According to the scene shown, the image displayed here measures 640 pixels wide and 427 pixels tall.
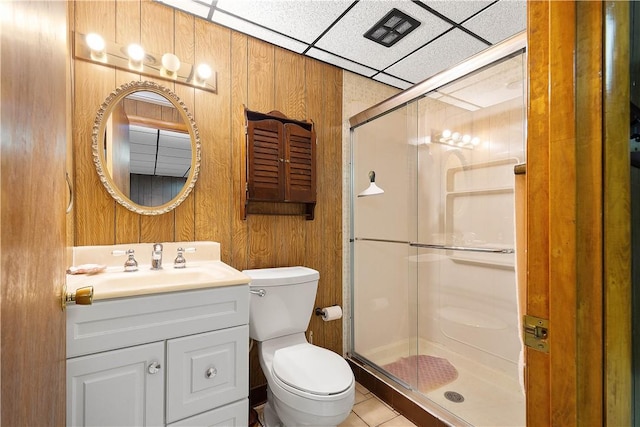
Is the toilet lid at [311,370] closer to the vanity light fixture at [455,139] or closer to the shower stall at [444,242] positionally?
the shower stall at [444,242]

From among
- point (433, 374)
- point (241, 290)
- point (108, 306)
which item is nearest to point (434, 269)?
point (433, 374)

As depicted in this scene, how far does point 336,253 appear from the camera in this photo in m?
2.25

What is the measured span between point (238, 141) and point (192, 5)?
2.46 ft

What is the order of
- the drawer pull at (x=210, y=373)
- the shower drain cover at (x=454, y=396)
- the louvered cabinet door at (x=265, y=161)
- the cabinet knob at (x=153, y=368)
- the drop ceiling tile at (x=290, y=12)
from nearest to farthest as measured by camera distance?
1. the cabinet knob at (x=153, y=368)
2. the drawer pull at (x=210, y=373)
3. the drop ceiling tile at (x=290, y=12)
4. the shower drain cover at (x=454, y=396)
5. the louvered cabinet door at (x=265, y=161)

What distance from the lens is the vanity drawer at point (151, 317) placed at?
3.35ft

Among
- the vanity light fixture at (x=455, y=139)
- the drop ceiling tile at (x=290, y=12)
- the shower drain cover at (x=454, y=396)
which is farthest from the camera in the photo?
the vanity light fixture at (x=455, y=139)

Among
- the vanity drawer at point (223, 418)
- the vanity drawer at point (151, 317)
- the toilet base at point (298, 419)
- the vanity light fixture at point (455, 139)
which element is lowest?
the toilet base at point (298, 419)

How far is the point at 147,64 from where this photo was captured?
158 centimetres

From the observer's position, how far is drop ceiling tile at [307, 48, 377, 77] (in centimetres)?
203

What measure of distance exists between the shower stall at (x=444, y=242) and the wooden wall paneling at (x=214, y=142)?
98 cm

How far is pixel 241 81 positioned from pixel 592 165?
1.84m

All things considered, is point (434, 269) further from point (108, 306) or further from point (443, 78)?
point (108, 306)

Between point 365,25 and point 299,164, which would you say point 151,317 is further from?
point 365,25

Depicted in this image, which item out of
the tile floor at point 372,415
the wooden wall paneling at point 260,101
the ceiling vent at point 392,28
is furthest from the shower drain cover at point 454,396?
the ceiling vent at point 392,28
